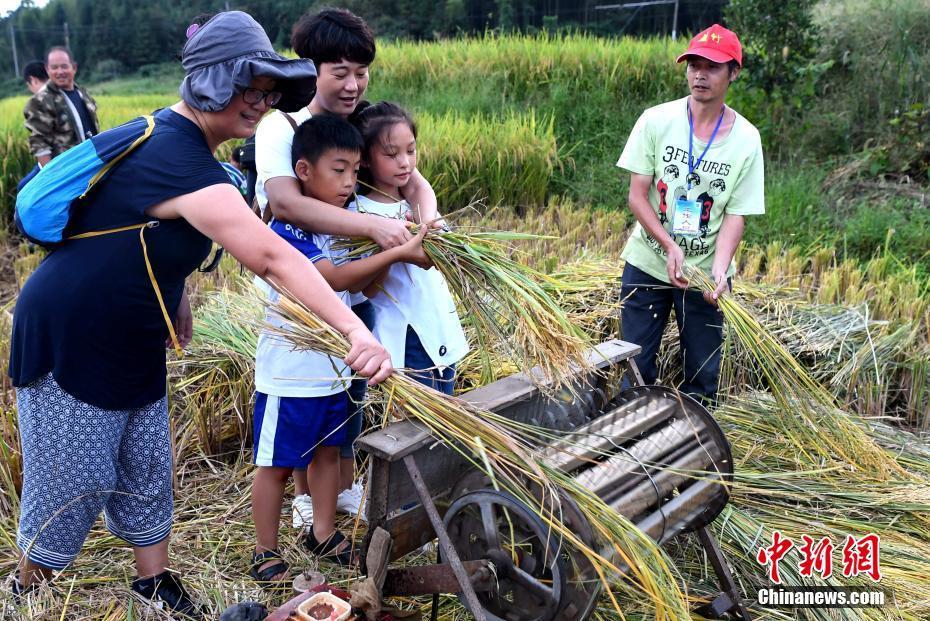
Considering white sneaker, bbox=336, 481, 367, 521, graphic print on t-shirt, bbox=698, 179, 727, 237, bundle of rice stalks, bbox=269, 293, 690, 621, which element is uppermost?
graphic print on t-shirt, bbox=698, 179, 727, 237

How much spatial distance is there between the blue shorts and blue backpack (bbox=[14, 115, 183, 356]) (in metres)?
0.65

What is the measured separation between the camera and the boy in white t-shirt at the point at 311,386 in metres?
2.12

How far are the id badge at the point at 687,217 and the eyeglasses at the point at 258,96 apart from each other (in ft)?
5.63

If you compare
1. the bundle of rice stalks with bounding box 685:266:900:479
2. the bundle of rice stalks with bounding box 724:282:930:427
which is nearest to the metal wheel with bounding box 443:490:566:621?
the bundle of rice stalks with bounding box 685:266:900:479

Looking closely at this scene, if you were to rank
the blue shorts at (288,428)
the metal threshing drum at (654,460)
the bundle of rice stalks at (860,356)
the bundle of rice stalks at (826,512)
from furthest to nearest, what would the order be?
the bundle of rice stalks at (860,356)
the bundle of rice stalks at (826,512)
the blue shorts at (288,428)
the metal threshing drum at (654,460)

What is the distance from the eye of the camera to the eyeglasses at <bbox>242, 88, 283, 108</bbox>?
1.79 metres

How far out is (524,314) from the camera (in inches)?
83.6

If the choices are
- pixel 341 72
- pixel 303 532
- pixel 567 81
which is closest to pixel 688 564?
pixel 303 532

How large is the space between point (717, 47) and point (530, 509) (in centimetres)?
197

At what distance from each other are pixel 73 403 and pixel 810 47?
7.06m

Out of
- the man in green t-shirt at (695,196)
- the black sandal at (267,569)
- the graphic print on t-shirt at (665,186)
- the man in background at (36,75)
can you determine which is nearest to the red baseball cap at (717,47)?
the man in green t-shirt at (695,196)

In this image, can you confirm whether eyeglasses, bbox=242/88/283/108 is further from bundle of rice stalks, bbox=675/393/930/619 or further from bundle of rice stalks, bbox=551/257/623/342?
bundle of rice stalks, bbox=551/257/623/342

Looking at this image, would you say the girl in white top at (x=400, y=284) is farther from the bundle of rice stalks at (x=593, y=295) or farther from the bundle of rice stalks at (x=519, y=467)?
the bundle of rice stalks at (x=593, y=295)

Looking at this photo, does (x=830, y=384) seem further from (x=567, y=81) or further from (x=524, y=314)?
(x=567, y=81)
